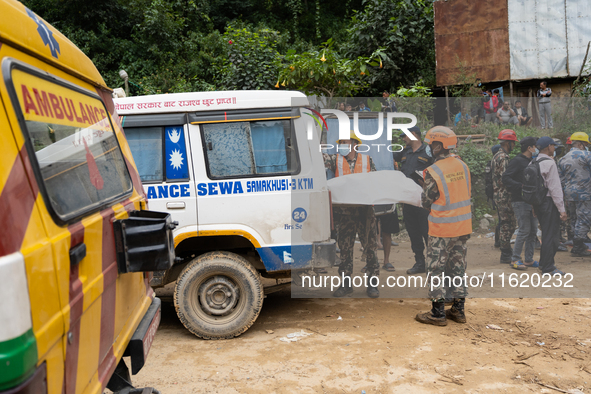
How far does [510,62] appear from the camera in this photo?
47.0ft

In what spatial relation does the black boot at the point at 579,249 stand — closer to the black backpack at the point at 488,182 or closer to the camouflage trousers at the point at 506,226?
the camouflage trousers at the point at 506,226

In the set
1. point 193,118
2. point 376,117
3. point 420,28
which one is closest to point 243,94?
point 193,118

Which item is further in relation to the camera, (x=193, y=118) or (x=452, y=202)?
(x=452, y=202)

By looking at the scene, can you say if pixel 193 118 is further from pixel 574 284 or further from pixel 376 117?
pixel 574 284

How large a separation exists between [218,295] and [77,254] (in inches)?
121

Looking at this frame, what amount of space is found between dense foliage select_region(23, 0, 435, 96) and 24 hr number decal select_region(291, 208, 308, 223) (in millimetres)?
7234

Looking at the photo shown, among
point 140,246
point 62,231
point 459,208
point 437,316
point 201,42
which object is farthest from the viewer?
point 201,42

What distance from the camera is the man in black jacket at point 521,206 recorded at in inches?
Answer: 246

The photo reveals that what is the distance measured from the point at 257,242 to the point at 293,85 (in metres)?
5.56

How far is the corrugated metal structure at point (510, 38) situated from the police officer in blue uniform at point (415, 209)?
899 cm

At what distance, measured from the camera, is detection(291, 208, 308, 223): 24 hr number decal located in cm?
466

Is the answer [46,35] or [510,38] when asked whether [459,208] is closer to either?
[46,35]


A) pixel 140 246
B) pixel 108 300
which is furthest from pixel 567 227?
pixel 108 300

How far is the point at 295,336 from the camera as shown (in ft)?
15.6
